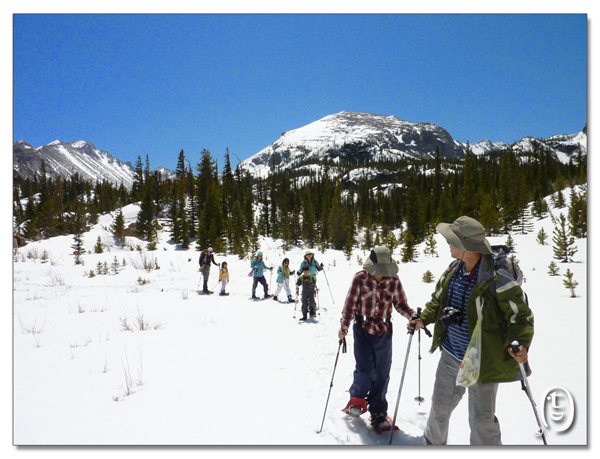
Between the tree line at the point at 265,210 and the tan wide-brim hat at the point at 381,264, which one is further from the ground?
the tree line at the point at 265,210

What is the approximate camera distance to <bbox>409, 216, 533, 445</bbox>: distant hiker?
85.5 inches

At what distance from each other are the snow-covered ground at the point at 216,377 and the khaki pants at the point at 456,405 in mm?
595

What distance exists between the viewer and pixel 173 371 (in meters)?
4.46

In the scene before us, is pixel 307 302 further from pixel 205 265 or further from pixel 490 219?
pixel 490 219

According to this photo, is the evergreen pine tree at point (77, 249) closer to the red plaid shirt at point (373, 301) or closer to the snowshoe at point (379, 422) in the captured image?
the red plaid shirt at point (373, 301)

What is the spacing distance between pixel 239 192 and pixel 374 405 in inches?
1986

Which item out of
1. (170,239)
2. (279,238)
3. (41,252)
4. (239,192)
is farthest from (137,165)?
(41,252)

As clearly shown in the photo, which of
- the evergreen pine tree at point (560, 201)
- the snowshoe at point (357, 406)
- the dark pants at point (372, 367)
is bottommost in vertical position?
the snowshoe at point (357, 406)

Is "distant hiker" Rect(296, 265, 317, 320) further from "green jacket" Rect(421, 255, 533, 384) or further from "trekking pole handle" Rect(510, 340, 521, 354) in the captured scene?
"trekking pole handle" Rect(510, 340, 521, 354)

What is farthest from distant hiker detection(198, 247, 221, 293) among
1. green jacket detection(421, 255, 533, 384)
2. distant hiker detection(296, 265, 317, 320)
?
green jacket detection(421, 255, 533, 384)

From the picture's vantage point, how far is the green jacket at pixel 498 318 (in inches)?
83.4

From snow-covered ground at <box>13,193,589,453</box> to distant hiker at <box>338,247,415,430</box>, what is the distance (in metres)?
0.34

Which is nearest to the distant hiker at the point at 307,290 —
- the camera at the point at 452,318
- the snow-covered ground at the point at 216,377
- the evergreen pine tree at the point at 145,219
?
the snow-covered ground at the point at 216,377

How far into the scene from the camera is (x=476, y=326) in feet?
7.45
